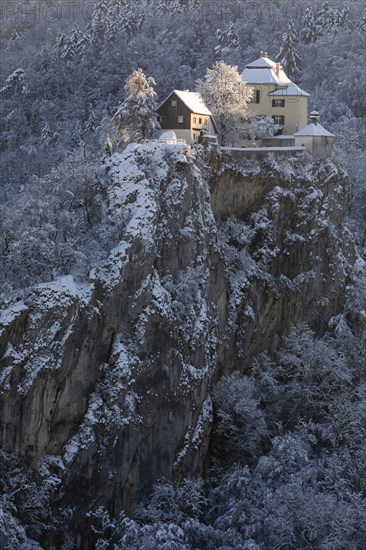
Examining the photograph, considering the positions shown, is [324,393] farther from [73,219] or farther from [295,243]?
[73,219]

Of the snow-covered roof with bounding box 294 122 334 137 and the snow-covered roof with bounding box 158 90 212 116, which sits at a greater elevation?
the snow-covered roof with bounding box 158 90 212 116

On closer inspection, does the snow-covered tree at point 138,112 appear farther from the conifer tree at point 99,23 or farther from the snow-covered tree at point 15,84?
the conifer tree at point 99,23

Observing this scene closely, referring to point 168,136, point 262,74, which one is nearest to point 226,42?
point 262,74

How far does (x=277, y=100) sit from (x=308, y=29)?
4437cm

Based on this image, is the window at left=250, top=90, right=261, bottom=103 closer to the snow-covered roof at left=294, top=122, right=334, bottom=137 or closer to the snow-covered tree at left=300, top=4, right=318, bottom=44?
the snow-covered roof at left=294, top=122, right=334, bottom=137

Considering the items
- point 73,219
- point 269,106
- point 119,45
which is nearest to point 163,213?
point 73,219

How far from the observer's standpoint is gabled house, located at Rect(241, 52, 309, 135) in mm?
75875

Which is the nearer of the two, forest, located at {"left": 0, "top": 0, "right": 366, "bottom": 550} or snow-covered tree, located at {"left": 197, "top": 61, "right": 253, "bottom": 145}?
forest, located at {"left": 0, "top": 0, "right": 366, "bottom": 550}

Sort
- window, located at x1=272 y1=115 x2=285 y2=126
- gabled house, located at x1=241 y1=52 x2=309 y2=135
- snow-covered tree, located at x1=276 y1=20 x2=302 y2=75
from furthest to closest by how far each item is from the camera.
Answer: snow-covered tree, located at x1=276 y1=20 x2=302 y2=75
window, located at x1=272 y1=115 x2=285 y2=126
gabled house, located at x1=241 y1=52 x2=309 y2=135

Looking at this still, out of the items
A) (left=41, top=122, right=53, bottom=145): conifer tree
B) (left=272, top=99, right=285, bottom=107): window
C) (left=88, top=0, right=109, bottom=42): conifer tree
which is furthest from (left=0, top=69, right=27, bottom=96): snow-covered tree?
(left=272, top=99, right=285, bottom=107): window

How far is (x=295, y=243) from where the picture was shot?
69.6m

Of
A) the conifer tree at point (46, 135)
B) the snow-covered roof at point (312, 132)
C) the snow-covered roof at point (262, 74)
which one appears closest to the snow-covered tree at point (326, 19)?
the snow-covered roof at point (262, 74)

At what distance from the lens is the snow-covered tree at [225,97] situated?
233 feet

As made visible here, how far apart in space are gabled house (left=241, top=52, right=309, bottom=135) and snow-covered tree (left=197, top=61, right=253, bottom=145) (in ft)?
13.3
